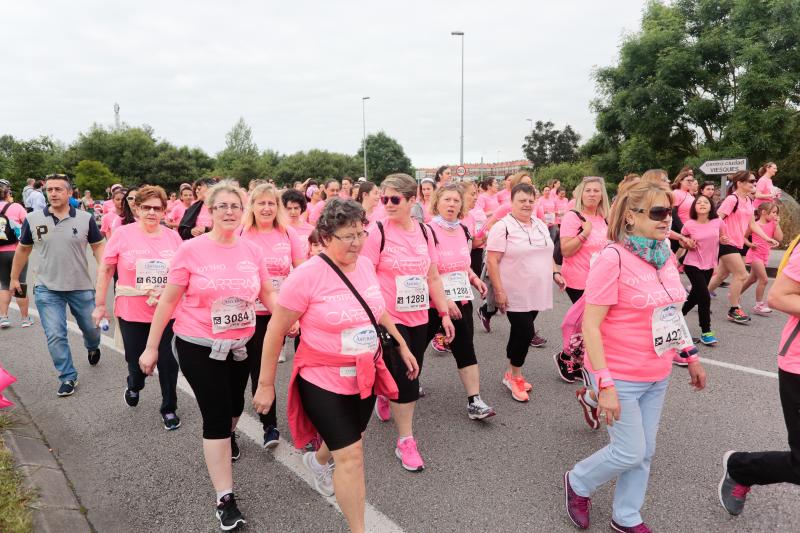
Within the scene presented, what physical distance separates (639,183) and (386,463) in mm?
2475

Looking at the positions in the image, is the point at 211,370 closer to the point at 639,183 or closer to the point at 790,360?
the point at 639,183

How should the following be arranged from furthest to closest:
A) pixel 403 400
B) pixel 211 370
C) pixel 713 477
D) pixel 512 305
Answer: pixel 512 305
pixel 403 400
pixel 713 477
pixel 211 370

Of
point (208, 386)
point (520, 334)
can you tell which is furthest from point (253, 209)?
point (520, 334)

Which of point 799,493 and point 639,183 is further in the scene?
point 799,493

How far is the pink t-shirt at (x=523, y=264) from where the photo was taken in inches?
181

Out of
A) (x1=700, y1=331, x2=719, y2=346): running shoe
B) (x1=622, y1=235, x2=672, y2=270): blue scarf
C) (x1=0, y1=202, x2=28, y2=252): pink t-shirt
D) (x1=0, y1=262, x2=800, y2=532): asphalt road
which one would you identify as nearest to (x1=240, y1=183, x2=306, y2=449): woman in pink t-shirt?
(x1=0, y1=262, x2=800, y2=532): asphalt road

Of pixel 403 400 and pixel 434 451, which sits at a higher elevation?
pixel 403 400

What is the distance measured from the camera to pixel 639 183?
2.85m

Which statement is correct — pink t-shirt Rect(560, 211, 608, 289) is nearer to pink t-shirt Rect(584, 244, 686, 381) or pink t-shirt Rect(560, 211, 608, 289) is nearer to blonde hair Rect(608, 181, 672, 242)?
blonde hair Rect(608, 181, 672, 242)

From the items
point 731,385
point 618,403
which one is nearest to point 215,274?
point 618,403

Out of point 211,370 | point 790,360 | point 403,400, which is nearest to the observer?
point 790,360

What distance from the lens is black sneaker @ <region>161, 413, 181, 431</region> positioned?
4238 mm

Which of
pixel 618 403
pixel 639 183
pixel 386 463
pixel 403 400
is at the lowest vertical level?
pixel 386 463

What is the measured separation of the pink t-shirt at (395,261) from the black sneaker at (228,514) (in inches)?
61.1
